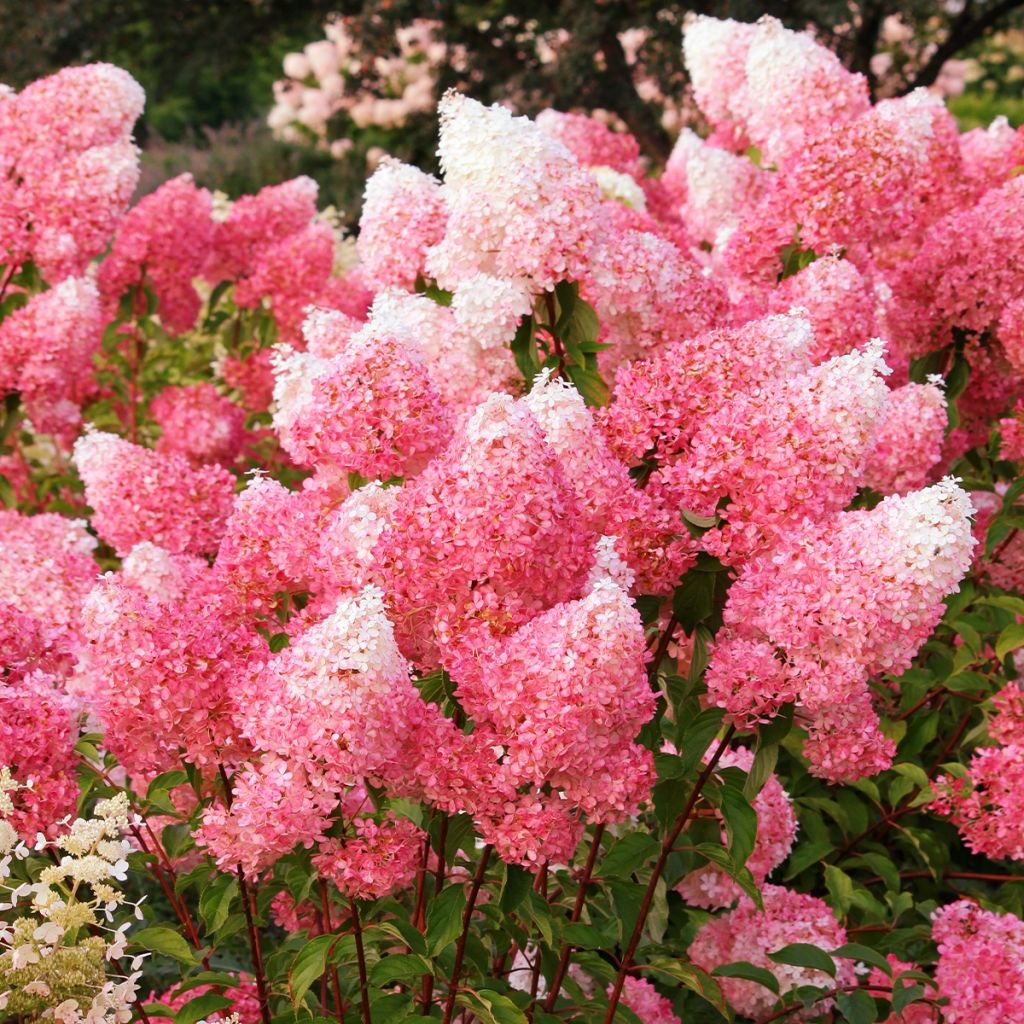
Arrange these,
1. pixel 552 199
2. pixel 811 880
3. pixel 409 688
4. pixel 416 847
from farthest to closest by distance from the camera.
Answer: pixel 811 880
pixel 552 199
pixel 416 847
pixel 409 688

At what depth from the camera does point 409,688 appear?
1.91 meters

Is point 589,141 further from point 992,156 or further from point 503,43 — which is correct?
point 503,43

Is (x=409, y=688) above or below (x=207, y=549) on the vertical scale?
above

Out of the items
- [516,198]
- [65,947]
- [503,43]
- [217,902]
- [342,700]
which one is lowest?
[503,43]

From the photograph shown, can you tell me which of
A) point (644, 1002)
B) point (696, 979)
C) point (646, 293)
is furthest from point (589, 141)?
point (696, 979)

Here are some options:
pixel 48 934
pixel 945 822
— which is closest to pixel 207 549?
pixel 48 934

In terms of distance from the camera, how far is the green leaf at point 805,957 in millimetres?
2682

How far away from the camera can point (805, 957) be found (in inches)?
106

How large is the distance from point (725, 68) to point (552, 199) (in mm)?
2068

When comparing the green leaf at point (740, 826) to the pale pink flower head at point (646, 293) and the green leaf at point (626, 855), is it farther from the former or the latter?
the pale pink flower head at point (646, 293)

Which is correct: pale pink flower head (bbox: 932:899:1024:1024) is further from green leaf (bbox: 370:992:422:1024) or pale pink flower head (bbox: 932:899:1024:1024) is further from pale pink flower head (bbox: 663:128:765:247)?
pale pink flower head (bbox: 663:128:765:247)

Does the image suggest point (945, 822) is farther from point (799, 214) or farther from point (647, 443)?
point (647, 443)

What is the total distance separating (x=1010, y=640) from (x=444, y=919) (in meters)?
1.61

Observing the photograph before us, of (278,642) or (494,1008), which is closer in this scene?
(494,1008)
